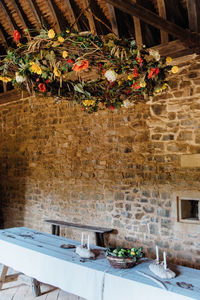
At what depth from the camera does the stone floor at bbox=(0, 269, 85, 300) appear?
321 centimetres

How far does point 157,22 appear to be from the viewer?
10.9ft

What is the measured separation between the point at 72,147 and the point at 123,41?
3161 millimetres

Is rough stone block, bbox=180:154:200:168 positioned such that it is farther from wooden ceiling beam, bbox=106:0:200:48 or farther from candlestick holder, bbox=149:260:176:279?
candlestick holder, bbox=149:260:176:279

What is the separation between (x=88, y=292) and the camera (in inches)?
91.8

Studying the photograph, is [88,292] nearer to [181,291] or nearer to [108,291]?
[108,291]

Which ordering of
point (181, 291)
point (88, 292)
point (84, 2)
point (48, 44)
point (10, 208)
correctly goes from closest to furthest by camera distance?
point (181, 291), point (48, 44), point (88, 292), point (84, 2), point (10, 208)

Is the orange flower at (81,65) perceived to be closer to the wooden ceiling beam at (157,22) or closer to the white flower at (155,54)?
the white flower at (155,54)

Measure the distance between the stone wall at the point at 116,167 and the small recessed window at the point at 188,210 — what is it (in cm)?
8

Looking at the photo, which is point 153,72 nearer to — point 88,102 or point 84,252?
point 88,102

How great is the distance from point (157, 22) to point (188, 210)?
2675 millimetres

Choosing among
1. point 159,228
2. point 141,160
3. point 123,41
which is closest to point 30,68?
point 123,41

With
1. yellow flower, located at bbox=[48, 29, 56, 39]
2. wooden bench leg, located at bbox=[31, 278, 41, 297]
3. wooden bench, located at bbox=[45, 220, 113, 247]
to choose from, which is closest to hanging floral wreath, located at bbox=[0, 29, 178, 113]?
yellow flower, located at bbox=[48, 29, 56, 39]

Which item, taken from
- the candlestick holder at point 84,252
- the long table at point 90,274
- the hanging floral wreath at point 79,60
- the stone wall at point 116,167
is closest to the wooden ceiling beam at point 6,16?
the stone wall at point 116,167

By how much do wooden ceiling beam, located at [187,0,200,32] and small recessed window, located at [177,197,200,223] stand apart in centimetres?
236
